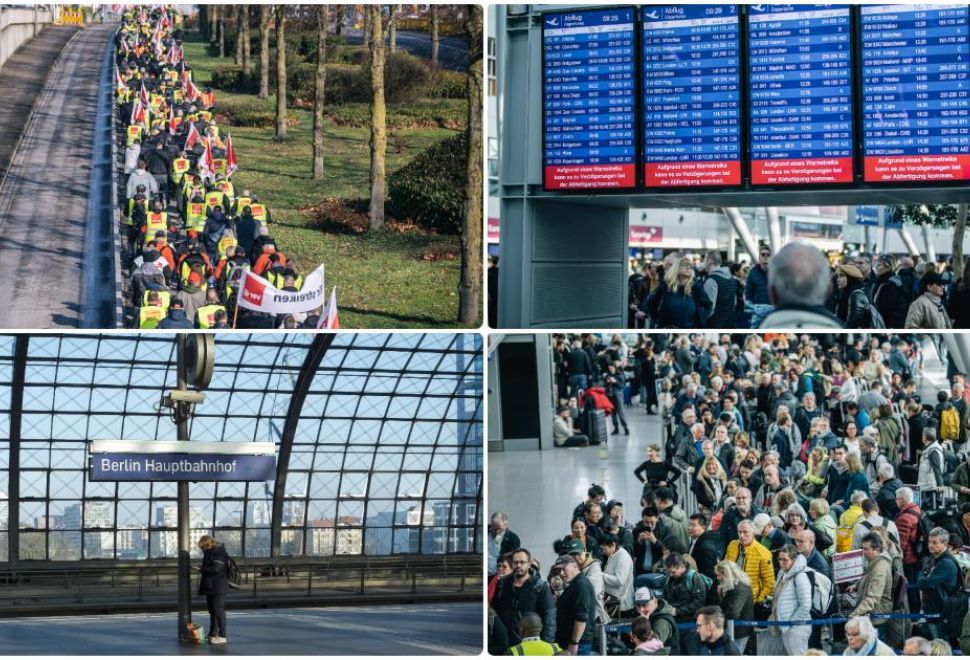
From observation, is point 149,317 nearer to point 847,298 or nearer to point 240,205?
point 240,205

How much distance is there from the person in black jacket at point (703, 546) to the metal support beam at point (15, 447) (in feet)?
48.9

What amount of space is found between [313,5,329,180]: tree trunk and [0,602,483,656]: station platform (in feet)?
15.1

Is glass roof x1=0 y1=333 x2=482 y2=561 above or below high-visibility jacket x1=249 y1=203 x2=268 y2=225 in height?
below

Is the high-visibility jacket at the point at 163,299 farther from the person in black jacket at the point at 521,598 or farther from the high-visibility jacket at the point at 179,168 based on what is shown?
the person in black jacket at the point at 521,598

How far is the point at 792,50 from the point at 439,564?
1632 centimetres

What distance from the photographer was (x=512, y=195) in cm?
1105

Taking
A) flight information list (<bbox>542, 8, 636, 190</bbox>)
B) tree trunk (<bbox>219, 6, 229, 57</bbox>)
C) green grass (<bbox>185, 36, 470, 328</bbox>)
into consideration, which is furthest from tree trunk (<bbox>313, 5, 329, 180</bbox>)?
flight information list (<bbox>542, 8, 636, 190</bbox>)

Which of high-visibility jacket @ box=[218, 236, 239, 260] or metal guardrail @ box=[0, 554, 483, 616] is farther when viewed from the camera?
metal guardrail @ box=[0, 554, 483, 616]

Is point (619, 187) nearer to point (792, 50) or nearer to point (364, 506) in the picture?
point (792, 50)

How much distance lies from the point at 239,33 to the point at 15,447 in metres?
15.8

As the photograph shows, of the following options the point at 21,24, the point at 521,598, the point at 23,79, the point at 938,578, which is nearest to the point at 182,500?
the point at 521,598

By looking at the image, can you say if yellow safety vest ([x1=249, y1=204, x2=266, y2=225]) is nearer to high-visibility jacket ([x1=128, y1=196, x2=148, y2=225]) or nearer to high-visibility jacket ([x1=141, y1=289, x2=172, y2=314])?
high-visibility jacket ([x1=128, y1=196, x2=148, y2=225])

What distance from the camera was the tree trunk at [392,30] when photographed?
36.1ft

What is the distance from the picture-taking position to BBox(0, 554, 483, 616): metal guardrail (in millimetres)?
20141
